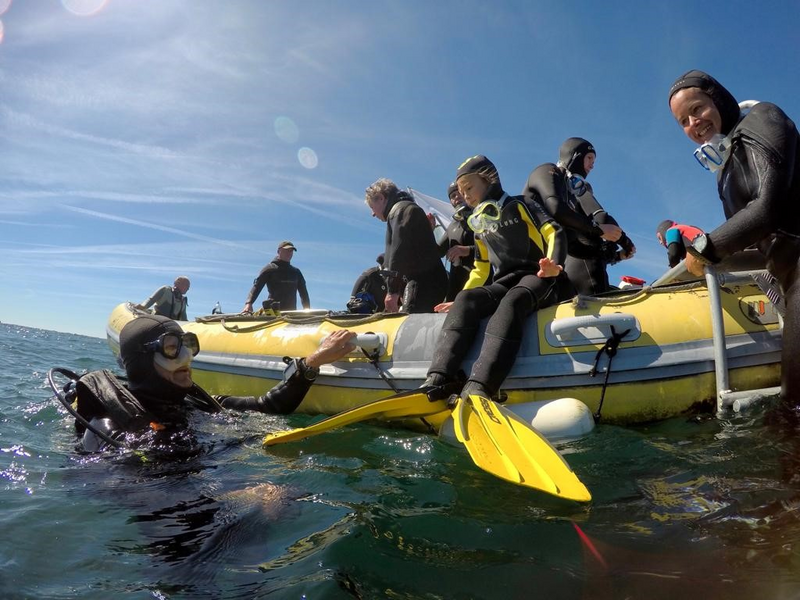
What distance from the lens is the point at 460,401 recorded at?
2.95 meters

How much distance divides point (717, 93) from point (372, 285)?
5.08 meters

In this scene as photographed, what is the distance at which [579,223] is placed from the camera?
4.16 m

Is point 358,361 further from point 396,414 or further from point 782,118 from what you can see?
point 782,118

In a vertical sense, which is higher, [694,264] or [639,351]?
[694,264]

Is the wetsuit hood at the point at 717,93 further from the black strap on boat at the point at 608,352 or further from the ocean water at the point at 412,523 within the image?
the ocean water at the point at 412,523

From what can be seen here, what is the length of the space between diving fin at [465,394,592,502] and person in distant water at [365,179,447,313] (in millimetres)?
2436

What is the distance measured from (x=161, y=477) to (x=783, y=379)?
10.9 ft

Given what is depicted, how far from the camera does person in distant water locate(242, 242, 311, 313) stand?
8828 millimetres

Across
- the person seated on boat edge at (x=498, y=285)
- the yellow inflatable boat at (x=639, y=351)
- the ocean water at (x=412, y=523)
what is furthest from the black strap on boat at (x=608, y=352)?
the person seated on boat edge at (x=498, y=285)

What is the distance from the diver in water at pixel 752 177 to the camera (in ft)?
8.18

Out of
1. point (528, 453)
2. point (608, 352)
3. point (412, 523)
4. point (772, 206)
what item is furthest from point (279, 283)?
point (772, 206)

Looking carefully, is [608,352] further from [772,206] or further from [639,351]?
[772,206]

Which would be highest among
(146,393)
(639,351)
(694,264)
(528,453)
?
(694,264)

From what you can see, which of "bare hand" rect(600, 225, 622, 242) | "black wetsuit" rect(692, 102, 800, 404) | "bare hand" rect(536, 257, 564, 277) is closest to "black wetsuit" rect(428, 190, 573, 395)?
"bare hand" rect(536, 257, 564, 277)
